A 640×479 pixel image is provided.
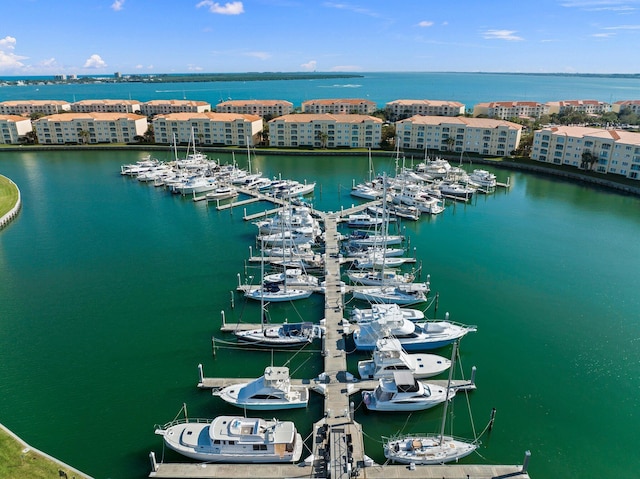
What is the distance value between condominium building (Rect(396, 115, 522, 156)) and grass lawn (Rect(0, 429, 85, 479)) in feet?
318

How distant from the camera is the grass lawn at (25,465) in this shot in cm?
2248

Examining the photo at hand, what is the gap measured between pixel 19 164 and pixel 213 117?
47583 mm

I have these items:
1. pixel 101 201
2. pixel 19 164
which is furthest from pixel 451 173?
pixel 19 164

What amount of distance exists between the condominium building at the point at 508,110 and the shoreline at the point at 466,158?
2322 inches

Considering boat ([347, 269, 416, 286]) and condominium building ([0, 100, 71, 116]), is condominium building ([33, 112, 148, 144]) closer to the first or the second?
condominium building ([0, 100, 71, 116])

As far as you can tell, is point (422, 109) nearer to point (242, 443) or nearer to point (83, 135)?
point (83, 135)

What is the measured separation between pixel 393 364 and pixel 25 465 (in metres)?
22.2

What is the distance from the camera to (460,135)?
353 ft

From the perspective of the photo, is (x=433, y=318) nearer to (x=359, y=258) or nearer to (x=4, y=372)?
(x=359, y=258)

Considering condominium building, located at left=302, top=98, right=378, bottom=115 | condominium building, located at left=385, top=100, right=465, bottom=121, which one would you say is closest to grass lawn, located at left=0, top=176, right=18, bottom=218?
condominium building, located at left=302, top=98, right=378, bottom=115

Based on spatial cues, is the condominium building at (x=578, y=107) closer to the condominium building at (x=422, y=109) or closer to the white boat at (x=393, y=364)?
the condominium building at (x=422, y=109)

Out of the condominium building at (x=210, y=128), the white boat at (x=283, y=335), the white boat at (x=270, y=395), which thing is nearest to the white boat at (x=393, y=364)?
the white boat at (x=283, y=335)

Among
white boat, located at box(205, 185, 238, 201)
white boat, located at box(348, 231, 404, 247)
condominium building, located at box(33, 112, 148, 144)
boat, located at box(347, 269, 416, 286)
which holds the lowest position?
boat, located at box(347, 269, 416, 286)

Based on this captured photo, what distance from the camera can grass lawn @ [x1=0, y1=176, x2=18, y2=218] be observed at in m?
66.1
